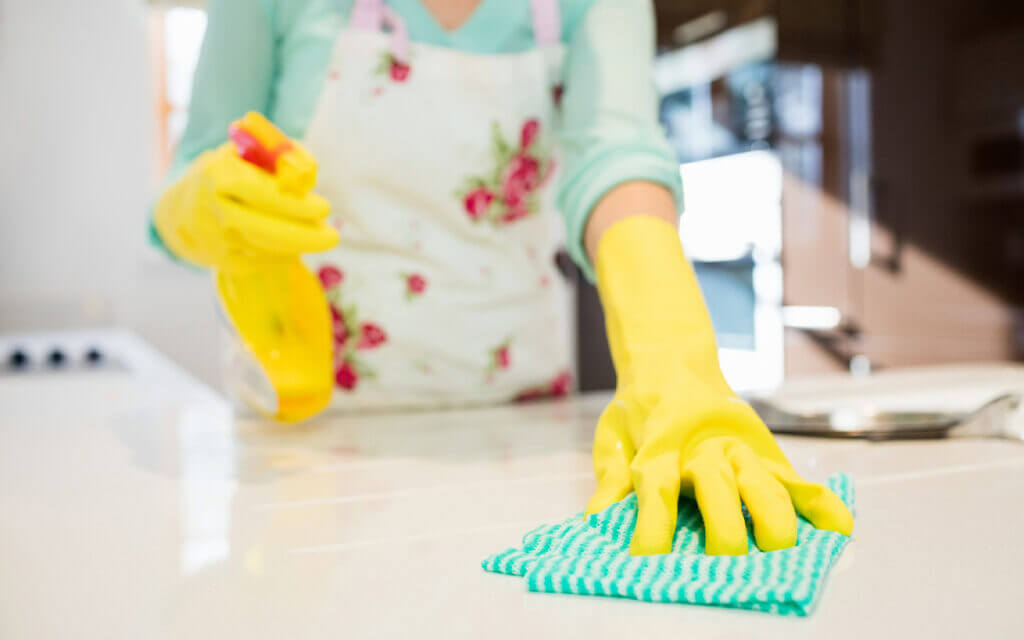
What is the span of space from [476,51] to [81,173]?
3054 mm

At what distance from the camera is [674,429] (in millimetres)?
448

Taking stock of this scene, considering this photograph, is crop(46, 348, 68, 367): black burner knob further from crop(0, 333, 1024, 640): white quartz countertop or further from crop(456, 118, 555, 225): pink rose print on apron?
crop(456, 118, 555, 225): pink rose print on apron

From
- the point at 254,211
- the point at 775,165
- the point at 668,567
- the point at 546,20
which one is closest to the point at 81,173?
the point at 775,165

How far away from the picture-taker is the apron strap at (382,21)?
788 mm

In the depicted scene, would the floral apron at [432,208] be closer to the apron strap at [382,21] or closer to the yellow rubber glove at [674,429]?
the apron strap at [382,21]

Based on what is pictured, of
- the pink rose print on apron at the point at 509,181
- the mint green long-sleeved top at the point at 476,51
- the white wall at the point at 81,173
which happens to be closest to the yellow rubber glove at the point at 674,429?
the mint green long-sleeved top at the point at 476,51

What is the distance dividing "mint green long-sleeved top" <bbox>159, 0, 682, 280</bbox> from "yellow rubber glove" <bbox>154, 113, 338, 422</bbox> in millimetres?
118

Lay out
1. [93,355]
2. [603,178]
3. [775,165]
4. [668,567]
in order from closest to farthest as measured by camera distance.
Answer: [668,567], [603,178], [93,355], [775,165]

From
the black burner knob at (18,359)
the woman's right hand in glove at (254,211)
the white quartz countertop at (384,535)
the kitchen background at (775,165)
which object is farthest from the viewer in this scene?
the kitchen background at (775,165)

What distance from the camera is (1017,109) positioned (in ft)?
8.69

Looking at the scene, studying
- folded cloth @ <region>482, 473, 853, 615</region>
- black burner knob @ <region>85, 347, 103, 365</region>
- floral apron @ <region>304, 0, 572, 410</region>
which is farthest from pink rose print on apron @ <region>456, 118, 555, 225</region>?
black burner knob @ <region>85, 347, 103, 365</region>

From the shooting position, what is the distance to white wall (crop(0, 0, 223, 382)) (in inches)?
128

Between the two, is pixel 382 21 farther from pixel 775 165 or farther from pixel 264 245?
pixel 775 165

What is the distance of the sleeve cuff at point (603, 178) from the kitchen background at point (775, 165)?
257cm
